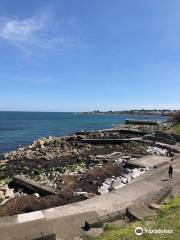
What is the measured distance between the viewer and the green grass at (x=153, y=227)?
7074 millimetres

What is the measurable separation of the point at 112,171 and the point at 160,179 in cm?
304

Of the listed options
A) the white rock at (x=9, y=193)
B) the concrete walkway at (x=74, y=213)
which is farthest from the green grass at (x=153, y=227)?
the white rock at (x=9, y=193)

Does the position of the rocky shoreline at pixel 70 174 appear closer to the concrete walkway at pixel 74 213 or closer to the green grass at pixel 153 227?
the concrete walkway at pixel 74 213

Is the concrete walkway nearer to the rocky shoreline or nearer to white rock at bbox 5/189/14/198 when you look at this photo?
the rocky shoreline

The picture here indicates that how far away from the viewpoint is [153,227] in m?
7.71

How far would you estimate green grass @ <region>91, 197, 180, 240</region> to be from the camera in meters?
7.07

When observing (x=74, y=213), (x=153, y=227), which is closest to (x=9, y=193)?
(x=74, y=213)

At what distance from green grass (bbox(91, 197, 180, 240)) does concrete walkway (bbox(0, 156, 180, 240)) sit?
1.37 meters

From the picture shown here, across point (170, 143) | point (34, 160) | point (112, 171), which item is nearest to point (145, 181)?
point (112, 171)

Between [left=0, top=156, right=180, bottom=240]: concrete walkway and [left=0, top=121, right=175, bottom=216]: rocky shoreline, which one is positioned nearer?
[left=0, top=156, right=180, bottom=240]: concrete walkway

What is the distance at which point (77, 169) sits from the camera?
19.2 m

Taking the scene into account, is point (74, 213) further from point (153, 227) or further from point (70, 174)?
point (70, 174)

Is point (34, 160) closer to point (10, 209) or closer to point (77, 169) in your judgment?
point (77, 169)

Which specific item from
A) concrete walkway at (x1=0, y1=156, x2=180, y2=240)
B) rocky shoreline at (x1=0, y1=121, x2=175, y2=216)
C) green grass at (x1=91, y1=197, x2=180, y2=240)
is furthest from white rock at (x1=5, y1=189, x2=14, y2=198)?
green grass at (x1=91, y1=197, x2=180, y2=240)
